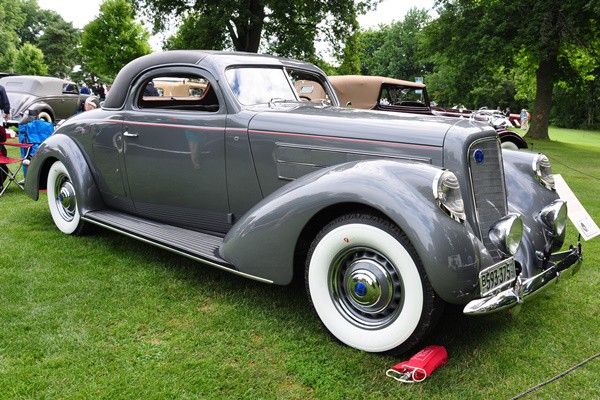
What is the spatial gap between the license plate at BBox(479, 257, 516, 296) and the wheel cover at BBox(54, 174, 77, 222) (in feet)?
13.2

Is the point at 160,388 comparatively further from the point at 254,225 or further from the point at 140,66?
the point at 140,66

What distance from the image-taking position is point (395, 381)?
246 cm

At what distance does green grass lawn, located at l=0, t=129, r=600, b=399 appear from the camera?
2398mm

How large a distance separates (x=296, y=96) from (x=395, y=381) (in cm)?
252

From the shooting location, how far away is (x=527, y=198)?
3.54 metres

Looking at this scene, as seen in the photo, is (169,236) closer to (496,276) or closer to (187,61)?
(187,61)

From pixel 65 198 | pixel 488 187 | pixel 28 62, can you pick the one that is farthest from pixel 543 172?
pixel 28 62

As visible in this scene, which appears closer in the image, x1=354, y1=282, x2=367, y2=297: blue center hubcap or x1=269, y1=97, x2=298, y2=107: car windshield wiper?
x1=354, y1=282, x2=367, y2=297: blue center hubcap

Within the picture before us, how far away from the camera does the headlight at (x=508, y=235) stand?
2705 mm

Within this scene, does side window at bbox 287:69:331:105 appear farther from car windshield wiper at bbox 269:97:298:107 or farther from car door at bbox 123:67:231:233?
car door at bbox 123:67:231:233

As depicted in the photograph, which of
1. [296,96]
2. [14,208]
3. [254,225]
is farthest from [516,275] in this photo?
[14,208]

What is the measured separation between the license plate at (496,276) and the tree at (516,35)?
615 inches

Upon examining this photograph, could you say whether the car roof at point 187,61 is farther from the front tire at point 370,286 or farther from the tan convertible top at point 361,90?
the tan convertible top at point 361,90

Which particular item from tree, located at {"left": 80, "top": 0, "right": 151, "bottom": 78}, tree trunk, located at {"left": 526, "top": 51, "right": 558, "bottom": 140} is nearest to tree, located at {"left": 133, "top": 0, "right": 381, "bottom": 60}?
tree trunk, located at {"left": 526, "top": 51, "right": 558, "bottom": 140}
